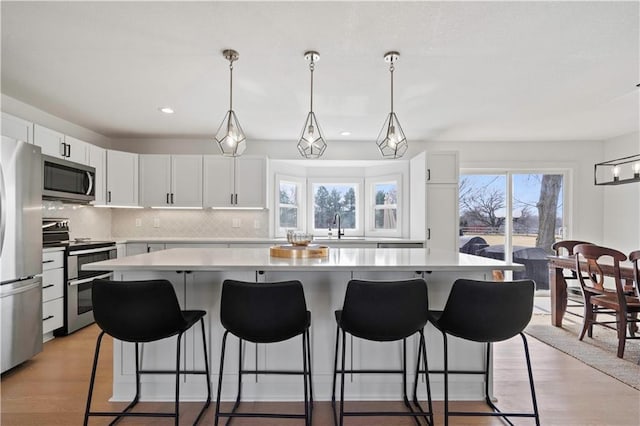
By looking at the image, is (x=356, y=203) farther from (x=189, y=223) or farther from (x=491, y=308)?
(x=491, y=308)

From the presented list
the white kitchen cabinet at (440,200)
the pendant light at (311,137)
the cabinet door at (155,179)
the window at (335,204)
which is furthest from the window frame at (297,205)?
the pendant light at (311,137)

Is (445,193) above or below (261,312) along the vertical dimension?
above

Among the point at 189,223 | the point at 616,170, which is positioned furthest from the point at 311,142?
the point at 616,170

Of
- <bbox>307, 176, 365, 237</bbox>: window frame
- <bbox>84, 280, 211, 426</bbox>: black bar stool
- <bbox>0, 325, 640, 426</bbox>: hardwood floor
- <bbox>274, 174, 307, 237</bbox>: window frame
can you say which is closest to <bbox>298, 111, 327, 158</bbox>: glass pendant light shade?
<bbox>84, 280, 211, 426</bbox>: black bar stool

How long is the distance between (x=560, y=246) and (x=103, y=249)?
214 inches

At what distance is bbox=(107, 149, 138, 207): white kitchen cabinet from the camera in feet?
14.0

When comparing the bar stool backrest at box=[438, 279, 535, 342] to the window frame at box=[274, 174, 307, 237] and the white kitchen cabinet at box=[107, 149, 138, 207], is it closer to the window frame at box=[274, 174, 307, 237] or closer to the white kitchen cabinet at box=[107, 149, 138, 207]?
the window frame at box=[274, 174, 307, 237]

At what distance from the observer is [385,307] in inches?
66.1

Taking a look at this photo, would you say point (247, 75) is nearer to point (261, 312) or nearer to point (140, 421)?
point (261, 312)

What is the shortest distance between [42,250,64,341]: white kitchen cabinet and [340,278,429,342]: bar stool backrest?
305 centimetres

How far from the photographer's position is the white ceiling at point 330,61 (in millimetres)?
1899

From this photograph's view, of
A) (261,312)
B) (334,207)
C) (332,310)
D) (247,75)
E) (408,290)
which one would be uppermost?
(247,75)

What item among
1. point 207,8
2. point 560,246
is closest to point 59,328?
point 207,8

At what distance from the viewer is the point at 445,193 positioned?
4301 mm
